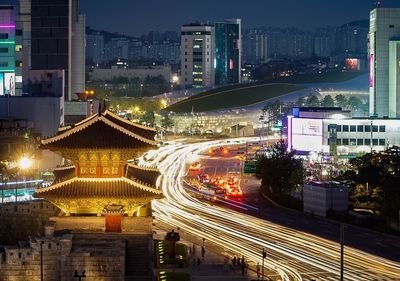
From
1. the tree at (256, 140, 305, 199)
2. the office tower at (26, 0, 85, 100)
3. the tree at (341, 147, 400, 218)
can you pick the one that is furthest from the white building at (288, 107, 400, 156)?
the tree at (341, 147, 400, 218)

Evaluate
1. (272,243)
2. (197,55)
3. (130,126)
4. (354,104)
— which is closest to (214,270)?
(130,126)

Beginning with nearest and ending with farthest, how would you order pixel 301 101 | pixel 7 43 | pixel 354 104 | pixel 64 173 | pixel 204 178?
pixel 64 173
pixel 204 178
pixel 7 43
pixel 354 104
pixel 301 101

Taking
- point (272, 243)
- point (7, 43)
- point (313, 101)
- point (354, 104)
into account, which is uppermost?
point (7, 43)

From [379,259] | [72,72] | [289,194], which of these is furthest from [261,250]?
[72,72]

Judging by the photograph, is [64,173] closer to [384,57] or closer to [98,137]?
[98,137]

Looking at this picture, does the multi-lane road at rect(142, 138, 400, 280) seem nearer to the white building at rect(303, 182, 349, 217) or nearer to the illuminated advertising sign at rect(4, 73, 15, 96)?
the white building at rect(303, 182, 349, 217)
